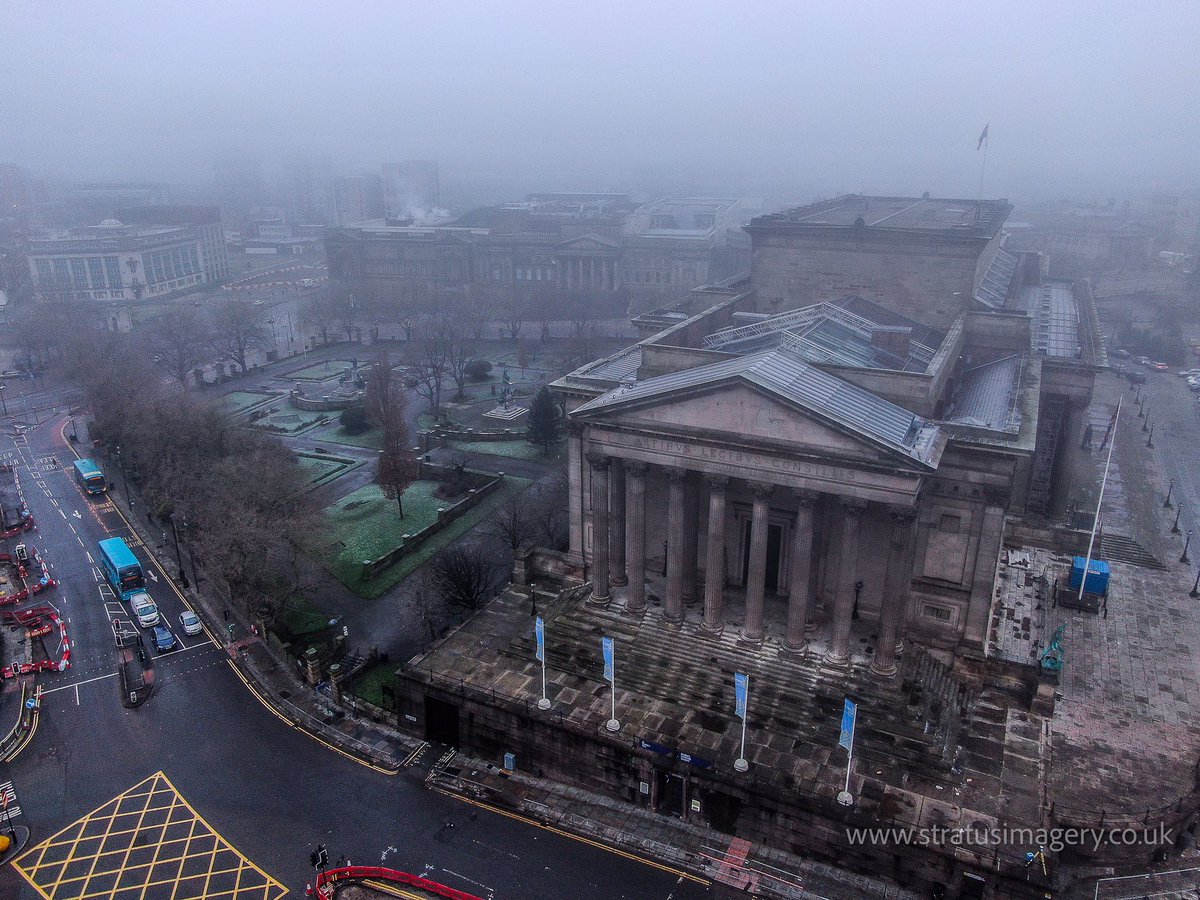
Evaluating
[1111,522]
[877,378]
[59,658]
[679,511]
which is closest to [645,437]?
[679,511]

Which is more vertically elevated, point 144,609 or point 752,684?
point 752,684

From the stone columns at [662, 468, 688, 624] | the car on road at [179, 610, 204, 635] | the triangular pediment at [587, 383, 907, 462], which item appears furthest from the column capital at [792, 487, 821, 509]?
the car on road at [179, 610, 204, 635]

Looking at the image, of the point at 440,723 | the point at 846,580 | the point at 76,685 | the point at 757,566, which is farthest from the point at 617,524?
the point at 76,685

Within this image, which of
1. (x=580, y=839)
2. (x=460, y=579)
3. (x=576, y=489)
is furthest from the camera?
(x=576, y=489)

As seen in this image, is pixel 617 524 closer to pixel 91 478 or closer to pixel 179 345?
pixel 91 478

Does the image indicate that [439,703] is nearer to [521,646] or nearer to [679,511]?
[521,646]

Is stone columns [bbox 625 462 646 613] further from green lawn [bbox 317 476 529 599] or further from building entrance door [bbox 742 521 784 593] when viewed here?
green lawn [bbox 317 476 529 599]
